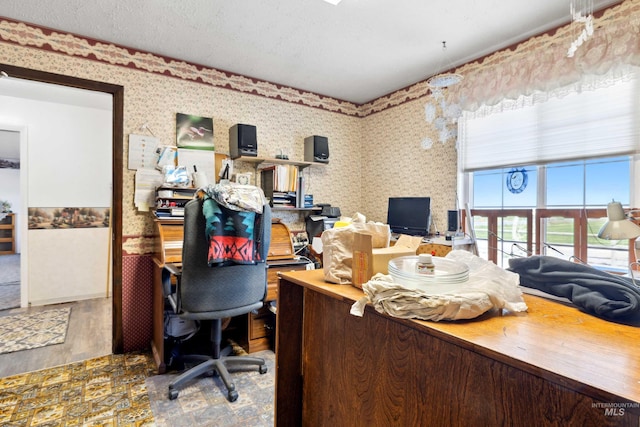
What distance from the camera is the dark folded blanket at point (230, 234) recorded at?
1.90 m

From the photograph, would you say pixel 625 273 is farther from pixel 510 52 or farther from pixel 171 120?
pixel 171 120

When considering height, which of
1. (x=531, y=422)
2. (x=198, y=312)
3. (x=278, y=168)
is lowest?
(x=198, y=312)

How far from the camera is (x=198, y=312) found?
6.48 feet

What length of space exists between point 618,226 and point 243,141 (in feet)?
8.65

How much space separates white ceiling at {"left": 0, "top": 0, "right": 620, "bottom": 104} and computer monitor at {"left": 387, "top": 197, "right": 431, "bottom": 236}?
1251 mm

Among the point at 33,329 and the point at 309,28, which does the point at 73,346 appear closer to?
the point at 33,329

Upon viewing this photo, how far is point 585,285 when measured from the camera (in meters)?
0.88

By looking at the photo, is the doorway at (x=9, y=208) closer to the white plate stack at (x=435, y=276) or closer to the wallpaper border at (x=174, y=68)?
the wallpaper border at (x=174, y=68)

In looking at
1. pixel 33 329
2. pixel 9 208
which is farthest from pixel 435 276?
pixel 9 208

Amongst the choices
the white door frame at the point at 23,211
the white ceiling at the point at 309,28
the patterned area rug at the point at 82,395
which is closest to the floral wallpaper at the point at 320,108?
the white ceiling at the point at 309,28

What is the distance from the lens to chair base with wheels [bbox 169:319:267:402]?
6.61 feet

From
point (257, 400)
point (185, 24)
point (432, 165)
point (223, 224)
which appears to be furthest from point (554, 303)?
point (185, 24)

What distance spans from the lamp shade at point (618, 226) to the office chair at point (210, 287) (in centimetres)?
173

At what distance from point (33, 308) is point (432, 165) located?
4710 mm
